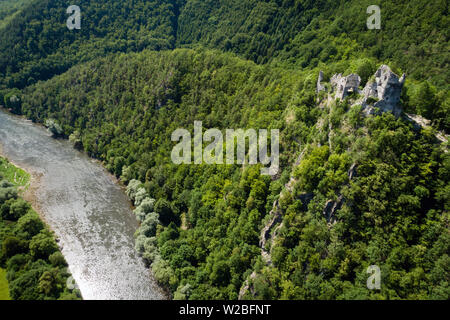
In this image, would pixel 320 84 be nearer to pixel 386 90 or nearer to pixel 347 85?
pixel 347 85

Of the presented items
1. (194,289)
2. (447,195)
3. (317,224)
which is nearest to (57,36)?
(194,289)

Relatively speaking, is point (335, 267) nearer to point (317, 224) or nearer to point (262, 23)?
point (317, 224)

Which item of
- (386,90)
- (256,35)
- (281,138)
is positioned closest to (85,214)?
(281,138)

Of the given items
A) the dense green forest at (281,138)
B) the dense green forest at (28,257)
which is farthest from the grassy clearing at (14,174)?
the dense green forest at (281,138)

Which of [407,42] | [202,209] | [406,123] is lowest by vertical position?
[202,209]

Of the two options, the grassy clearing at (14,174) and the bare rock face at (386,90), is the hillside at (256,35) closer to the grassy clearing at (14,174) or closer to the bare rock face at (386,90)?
the bare rock face at (386,90)

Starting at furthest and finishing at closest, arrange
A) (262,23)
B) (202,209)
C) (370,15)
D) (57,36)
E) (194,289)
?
(57,36)
(262,23)
(370,15)
(202,209)
(194,289)

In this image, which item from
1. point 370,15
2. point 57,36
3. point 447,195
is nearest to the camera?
point 447,195
